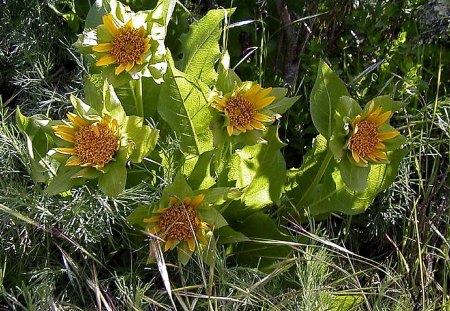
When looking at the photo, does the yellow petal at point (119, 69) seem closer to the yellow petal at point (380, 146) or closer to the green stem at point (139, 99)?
the green stem at point (139, 99)

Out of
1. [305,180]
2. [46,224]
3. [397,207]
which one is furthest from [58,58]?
[397,207]

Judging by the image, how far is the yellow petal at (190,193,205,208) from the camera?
0.95 m

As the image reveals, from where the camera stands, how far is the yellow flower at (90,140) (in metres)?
0.91

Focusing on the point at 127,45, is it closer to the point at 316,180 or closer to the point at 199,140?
the point at 199,140

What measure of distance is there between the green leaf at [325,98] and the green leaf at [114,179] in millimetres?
290

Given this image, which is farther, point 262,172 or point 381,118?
point 262,172

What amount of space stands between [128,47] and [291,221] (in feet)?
1.08

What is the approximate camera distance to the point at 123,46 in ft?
3.03

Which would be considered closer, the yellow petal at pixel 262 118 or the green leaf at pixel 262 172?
the yellow petal at pixel 262 118

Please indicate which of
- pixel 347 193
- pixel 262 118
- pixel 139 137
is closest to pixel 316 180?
pixel 347 193

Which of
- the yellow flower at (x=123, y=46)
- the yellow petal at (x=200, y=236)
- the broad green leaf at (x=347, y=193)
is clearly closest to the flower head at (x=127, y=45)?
the yellow flower at (x=123, y=46)

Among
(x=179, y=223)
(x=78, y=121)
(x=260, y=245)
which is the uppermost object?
(x=78, y=121)

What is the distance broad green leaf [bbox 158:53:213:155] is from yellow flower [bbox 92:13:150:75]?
0.25 feet

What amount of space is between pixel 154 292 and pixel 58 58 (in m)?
0.58
